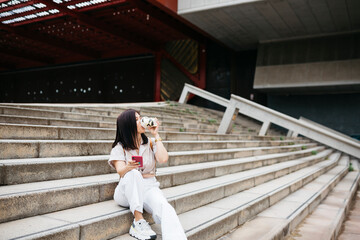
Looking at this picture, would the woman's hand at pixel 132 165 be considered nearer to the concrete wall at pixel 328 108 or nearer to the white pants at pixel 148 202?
the white pants at pixel 148 202

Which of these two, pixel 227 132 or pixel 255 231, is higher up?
pixel 227 132

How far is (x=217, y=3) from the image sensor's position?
529 inches

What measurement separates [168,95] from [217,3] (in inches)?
308

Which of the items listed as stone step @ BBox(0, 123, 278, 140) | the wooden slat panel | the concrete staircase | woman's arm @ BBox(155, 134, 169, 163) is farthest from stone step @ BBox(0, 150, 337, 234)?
the wooden slat panel

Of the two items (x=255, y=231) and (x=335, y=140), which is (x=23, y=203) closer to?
(x=255, y=231)

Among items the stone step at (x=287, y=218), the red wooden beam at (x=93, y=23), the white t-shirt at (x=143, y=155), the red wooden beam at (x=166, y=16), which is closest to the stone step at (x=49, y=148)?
the white t-shirt at (x=143, y=155)

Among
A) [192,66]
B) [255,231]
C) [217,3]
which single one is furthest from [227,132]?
[192,66]

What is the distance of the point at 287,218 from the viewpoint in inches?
133

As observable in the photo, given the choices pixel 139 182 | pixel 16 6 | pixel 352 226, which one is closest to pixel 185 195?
pixel 139 182

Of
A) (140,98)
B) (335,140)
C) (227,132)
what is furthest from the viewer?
(140,98)

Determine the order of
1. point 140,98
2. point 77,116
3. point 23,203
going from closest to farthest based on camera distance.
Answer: point 23,203 → point 77,116 → point 140,98

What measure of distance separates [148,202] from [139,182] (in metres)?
0.19

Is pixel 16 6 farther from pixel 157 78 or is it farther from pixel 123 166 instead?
pixel 123 166

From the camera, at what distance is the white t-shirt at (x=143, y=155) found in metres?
2.52
